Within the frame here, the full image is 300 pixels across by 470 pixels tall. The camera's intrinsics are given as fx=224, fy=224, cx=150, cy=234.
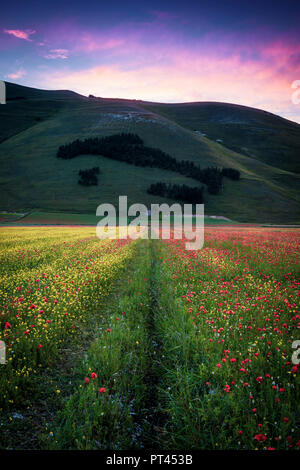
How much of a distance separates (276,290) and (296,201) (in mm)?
110481

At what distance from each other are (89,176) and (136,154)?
30.2 metres

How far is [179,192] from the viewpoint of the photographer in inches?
3814

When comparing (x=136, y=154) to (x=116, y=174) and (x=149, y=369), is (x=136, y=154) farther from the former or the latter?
(x=149, y=369)

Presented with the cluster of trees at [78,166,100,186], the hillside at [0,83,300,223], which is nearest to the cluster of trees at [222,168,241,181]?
the hillside at [0,83,300,223]

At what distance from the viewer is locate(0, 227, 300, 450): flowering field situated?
3105 millimetres

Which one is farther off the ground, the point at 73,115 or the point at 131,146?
the point at 73,115

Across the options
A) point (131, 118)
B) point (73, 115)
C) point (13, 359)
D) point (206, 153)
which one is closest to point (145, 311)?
point (13, 359)

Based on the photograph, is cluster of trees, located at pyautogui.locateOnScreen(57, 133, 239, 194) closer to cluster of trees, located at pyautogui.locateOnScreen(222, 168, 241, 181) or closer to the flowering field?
cluster of trees, located at pyautogui.locateOnScreen(222, 168, 241, 181)

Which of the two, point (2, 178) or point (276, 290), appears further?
point (2, 178)

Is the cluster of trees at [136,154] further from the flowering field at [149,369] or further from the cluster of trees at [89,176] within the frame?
the flowering field at [149,369]

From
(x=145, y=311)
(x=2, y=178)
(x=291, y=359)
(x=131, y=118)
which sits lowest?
(x=145, y=311)

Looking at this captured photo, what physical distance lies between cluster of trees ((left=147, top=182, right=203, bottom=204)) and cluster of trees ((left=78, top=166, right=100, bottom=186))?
2480 cm
